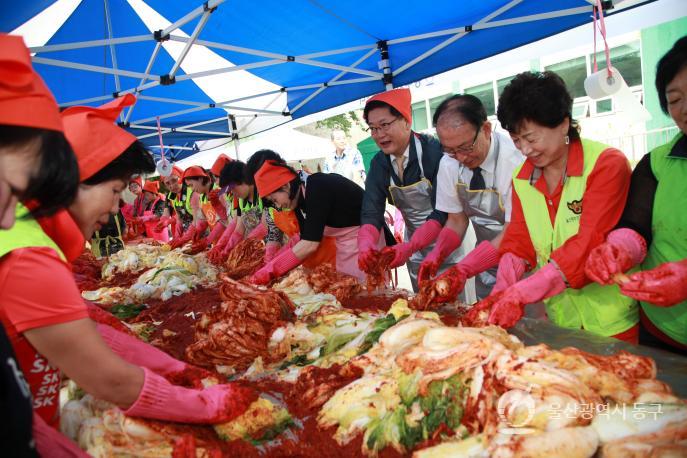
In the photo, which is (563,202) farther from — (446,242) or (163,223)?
(163,223)

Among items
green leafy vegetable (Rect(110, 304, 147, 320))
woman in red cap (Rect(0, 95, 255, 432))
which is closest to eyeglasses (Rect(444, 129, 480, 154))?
woman in red cap (Rect(0, 95, 255, 432))

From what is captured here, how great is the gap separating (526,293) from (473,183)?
1392mm

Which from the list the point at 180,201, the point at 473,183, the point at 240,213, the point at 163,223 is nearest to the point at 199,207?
the point at 180,201

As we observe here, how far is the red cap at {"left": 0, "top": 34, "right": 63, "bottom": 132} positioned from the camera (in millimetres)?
822

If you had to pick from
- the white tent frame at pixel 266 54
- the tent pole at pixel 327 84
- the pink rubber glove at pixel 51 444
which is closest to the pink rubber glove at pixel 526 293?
the pink rubber glove at pixel 51 444

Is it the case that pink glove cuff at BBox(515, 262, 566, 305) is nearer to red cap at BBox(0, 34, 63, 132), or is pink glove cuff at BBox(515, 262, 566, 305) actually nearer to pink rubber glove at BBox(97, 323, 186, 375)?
pink rubber glove at BBox(97, 323, 186, 375)

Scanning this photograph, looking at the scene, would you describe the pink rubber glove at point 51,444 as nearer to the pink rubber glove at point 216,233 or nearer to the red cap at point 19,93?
the red cap at point 19,93

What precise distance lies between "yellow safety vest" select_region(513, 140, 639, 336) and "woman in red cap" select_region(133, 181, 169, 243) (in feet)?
27.4

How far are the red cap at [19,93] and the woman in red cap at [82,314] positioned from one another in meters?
0.42

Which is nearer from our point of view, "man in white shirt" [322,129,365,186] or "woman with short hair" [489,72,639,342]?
"woman with short hair" [489,72,639,342]

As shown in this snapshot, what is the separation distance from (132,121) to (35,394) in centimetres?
764

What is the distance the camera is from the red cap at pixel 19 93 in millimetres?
822

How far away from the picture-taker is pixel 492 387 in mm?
1378

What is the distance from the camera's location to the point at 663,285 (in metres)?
1.56
